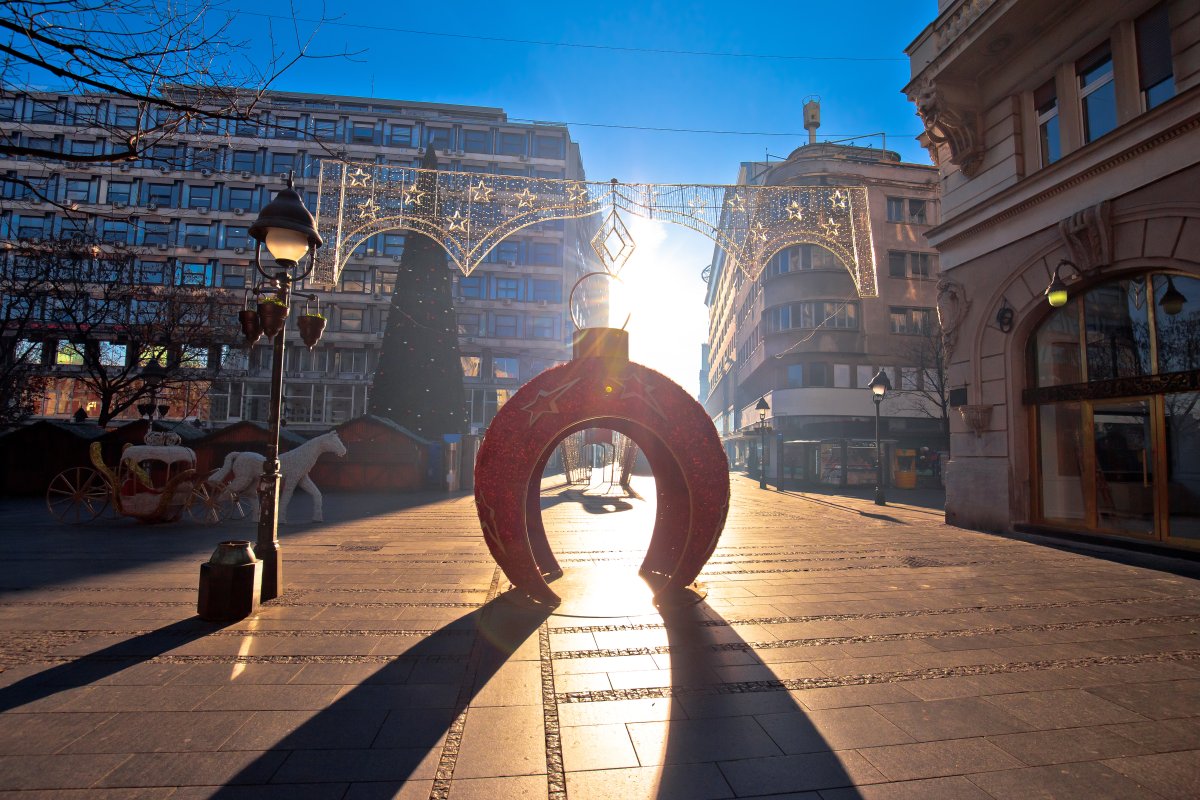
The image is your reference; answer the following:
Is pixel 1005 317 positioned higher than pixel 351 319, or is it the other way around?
pixel 351 319

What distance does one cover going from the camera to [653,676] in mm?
4066

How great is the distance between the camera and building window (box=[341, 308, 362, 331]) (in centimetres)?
4972

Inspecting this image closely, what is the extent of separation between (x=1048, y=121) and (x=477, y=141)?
51.1 meters

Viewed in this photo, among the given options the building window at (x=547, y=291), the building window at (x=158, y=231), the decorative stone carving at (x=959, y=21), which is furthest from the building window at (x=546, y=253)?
the decorative stone carving at (x=959, y=21)

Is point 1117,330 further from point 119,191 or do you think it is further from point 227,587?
point 119,191

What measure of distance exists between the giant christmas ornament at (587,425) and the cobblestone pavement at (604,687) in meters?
0.58

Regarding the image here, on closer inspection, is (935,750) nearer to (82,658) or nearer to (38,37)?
(82,658)

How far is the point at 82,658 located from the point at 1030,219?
1478cm

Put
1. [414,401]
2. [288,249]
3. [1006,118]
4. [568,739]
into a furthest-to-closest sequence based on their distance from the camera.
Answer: [414,401] < [1006,118] < [288,249] < [568,739]

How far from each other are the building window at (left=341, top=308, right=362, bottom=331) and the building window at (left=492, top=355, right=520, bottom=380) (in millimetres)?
11631

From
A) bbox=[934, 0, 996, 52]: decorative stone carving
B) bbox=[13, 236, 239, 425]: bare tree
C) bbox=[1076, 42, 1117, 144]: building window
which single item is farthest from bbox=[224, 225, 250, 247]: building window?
bbox=[1076, 42, 1117, 144]: building window

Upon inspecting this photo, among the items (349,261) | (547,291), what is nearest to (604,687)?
(547,291)

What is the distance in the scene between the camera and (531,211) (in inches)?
501

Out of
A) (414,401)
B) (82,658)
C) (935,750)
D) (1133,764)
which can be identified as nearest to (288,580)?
(82,658)
